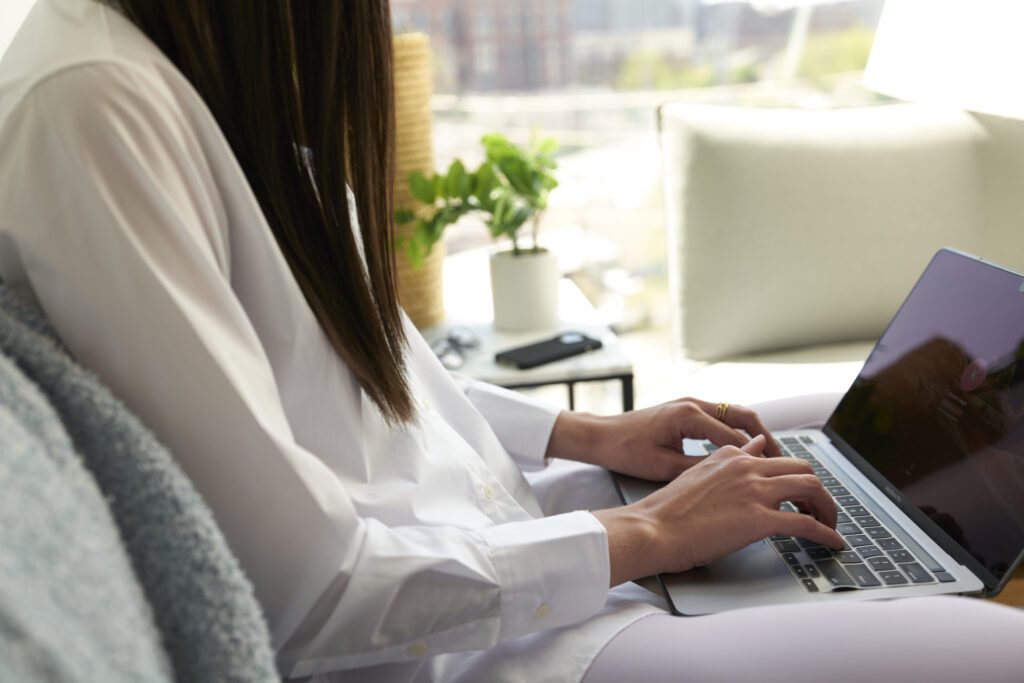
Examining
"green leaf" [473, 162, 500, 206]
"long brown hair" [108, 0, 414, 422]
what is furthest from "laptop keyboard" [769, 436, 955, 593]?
"green leaf" [473, 162, 500, 206]

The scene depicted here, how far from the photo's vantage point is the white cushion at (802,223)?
5.33ft

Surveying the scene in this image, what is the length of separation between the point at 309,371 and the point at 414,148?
104 cm

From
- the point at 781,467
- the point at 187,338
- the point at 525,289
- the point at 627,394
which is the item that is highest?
the point at 187,338

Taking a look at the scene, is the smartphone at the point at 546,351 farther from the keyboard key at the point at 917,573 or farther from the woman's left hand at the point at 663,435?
the keyboard key at the point at 917,573

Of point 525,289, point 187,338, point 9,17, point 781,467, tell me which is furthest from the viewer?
point 525,289

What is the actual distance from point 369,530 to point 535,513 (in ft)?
1.13

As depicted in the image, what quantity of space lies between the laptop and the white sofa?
0.57m

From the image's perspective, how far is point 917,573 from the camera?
30.2 inches

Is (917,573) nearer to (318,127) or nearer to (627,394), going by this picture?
(318,127)

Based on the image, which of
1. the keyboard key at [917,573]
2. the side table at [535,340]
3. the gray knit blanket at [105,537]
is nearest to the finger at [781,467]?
the keyboard key at [917,573]

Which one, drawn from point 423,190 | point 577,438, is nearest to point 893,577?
point 577,438

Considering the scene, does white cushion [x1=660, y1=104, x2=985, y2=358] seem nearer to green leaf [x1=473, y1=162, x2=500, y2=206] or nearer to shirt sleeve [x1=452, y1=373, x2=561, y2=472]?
green leaf [x1=473, y1=162, x2=500, y2=206]

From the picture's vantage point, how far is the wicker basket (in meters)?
1.64

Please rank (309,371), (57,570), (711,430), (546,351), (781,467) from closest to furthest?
(57,570)
(309,371)
(781,467)
(711,430)
(546,351)
